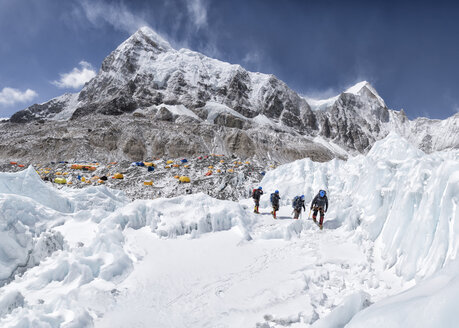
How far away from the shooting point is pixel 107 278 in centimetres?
663

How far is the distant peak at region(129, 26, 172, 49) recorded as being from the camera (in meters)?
141

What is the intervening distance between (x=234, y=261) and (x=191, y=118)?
94.8 m

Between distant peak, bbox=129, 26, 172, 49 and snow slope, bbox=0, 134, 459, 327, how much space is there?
149m

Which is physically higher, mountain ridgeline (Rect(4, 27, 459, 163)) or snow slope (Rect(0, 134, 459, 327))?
mountain ridgeline (Rect(4, 27, 459, 163))

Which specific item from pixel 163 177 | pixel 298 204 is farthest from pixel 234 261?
pixel 163 177

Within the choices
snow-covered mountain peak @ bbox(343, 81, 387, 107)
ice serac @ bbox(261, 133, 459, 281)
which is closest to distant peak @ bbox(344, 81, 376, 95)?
snow-covered mountain peak @ bbox(343, 81, 387, 107)

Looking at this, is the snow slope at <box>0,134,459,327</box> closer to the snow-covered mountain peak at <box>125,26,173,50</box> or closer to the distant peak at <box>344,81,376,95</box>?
the snow-covered mountain peak at <box>125,26,173,50</box>

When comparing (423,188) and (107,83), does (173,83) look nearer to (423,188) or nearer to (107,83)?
(107,83)

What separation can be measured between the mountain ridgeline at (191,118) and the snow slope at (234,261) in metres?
67.1

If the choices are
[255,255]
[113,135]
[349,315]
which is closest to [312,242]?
[255,255]

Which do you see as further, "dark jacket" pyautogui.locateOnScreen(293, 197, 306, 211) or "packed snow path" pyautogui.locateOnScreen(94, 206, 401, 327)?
"dark jacket" pyautogui.locateOnScreen(293, 197, 306, 211)

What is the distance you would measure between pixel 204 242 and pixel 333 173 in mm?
12793

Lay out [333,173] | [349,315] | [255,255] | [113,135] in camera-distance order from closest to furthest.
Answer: [349,315] → [255,255] → [333,173] → [113,135]

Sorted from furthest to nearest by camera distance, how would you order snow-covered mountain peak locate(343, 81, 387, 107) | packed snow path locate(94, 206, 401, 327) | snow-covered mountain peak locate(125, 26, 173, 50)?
snow-covered mountain peak locate(343, 81, 387, 107), snow-covered mountain peak locate(125, 26, 173, 50), packed snow path locate(94, 206, 401, 327)
